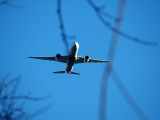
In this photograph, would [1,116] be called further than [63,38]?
Yes

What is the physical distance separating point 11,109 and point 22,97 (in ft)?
2.53

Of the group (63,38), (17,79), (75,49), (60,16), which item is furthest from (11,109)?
(75,49)

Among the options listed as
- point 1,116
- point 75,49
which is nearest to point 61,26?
point 1,116

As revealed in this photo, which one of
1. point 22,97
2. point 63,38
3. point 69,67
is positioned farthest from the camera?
point 69,67

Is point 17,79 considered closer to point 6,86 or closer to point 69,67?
point 6,86

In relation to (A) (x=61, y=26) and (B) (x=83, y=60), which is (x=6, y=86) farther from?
(B) (x=83, y=60)

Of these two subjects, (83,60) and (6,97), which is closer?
(6,97)

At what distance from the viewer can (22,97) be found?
28.4 feet

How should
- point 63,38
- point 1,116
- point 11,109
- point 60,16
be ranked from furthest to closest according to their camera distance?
1. point 11,109
2. point 1,116
3. point 63,38
4. point 60,16

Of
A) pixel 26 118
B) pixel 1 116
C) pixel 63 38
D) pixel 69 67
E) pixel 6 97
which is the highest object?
pixel 63 38

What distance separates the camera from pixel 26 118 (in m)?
9.02

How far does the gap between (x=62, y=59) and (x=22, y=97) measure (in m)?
33.5

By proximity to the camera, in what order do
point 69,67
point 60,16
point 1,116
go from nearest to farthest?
point 60,16, point 1,116, point 69,67

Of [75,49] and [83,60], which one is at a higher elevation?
[75,49]
